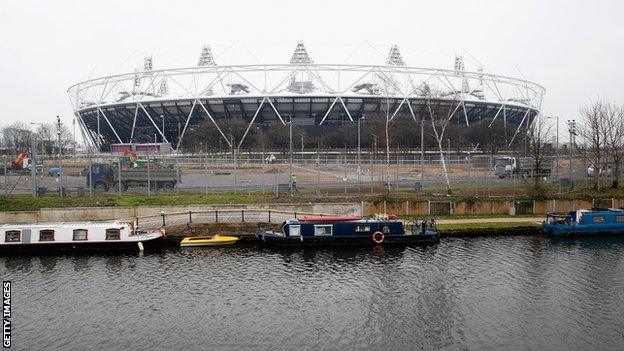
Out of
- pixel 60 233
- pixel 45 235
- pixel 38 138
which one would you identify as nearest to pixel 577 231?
pixel 60 233

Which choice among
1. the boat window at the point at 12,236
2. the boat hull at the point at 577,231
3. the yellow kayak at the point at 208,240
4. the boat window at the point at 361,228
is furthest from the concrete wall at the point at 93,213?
the boat hull at the point at 577,231

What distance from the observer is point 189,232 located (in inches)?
1069

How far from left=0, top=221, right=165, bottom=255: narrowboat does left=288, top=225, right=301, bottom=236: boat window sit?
6.55m

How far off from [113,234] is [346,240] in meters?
11.3

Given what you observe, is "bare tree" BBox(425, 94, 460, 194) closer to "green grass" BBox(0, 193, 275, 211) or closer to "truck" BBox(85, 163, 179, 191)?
"green grass" BBox(0, 193, 275, 211)

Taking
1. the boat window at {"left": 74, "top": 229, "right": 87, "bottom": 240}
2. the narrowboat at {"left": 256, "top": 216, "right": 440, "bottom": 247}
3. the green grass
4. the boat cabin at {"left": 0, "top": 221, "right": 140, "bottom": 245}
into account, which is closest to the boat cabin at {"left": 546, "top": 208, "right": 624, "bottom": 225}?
the narrowboat at {"left": 256, "top": 216, "right": 440, "bottom": 247}

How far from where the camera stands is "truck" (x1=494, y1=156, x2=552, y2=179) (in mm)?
40378

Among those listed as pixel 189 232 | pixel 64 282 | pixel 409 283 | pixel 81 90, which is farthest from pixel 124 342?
pixel 81 90

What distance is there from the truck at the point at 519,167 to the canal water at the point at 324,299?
15929 mm

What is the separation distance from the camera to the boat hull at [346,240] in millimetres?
25469

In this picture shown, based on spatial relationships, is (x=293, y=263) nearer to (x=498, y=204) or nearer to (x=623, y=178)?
(x=498, y=204)

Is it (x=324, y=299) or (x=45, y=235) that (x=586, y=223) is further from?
(x=45, y=235)

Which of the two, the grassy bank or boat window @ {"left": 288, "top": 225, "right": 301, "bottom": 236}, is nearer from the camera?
boat window @ {"left": 288, "top": 225, "right": 301, "bottom": 236}

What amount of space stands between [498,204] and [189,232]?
730 inches
